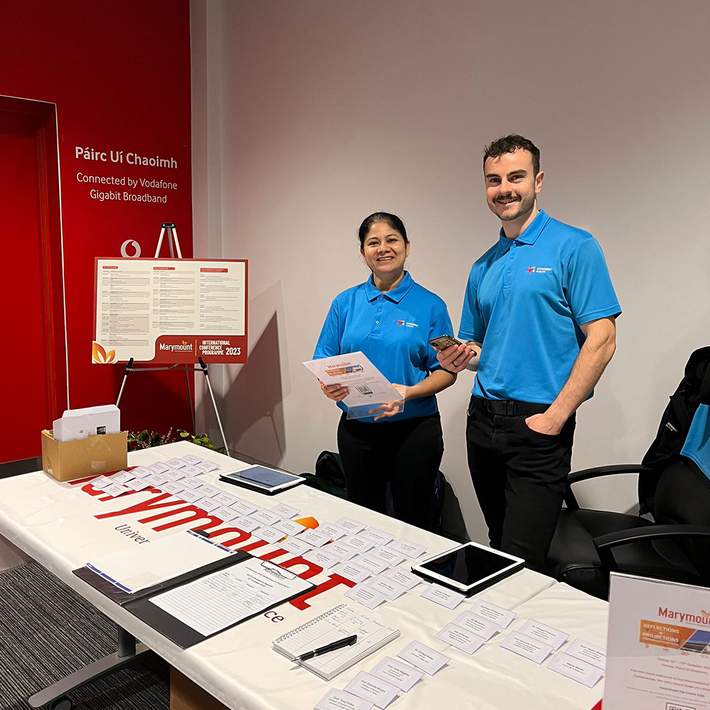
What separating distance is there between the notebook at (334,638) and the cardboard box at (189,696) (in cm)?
25

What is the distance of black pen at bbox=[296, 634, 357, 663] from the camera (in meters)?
1.19

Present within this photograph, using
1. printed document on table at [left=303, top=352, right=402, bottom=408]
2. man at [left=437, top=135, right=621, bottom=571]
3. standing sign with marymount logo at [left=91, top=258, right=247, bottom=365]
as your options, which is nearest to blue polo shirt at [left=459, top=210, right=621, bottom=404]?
man at [left=437, top=135, right=621, bottom=571]

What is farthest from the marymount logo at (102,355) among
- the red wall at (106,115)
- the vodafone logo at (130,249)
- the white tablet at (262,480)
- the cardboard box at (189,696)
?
the cardboard box at (189,696)

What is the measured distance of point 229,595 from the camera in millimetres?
1409

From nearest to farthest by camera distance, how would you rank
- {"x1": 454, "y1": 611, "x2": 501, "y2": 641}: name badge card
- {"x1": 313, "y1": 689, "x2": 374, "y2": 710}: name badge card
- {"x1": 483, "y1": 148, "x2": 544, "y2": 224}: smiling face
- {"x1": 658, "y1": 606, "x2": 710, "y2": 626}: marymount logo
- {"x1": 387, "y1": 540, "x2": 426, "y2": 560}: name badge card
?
1. {"x1": 658, "y1": 606, "x2": 710, "y2": 626}: marymount logo
2. {"x1": 313, "y1": 689, "x2": 374, "y2": 710}: name badge card
3. {"x1": 454, "y1": 611, "x2": 501, "y2": 641}: name badge card
4. {"x1": 387, "y1": 540, "x2": 426, "y2": 560}: name badge card
5. {"x1": 483, "y1": 148, "x2": 544, "y2": 224}: smiling face

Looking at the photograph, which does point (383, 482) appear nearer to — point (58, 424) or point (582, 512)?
point (582, 512)

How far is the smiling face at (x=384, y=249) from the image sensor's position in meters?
2.59

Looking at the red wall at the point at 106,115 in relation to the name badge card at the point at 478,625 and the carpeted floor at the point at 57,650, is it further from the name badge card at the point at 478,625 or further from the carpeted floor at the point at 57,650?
the name badge card at the point at 478,625

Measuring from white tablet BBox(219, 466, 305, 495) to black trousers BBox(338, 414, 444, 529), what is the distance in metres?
0.49

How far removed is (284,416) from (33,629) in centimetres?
200

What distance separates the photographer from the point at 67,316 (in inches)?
160

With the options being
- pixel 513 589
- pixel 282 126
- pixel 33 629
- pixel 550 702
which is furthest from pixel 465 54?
pixel 33 629

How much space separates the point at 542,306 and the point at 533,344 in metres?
0.12

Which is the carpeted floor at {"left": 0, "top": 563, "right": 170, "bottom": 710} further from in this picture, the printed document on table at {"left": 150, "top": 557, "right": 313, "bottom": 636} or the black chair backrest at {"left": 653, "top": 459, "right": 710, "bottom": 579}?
the black chair backrest at {"left": 653, "top": 459, "right": 710, "bottom": 579}
